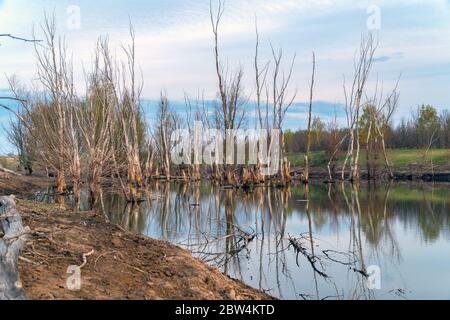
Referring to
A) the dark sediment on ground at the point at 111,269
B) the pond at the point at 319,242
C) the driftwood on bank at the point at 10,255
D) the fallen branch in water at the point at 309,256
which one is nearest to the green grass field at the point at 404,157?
the pond at the point at 319,242

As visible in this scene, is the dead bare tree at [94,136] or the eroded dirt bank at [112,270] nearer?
the eroded dirt bank at [112,270]

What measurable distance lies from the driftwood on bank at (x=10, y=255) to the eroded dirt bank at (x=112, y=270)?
11cm

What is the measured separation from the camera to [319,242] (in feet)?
31.6

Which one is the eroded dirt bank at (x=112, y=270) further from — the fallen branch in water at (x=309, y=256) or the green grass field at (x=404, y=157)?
the green grass field at (x=404, y=157)

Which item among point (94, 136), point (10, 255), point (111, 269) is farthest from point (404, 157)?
point (10, 255)

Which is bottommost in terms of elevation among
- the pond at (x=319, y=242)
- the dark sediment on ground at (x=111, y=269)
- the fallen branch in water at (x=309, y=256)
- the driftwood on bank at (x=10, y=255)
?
the pond at (x=319, y=242)

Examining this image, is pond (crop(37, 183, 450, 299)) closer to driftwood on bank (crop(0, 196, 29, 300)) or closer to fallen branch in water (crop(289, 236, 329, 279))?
fallen branch in water (crop(289, 236, 329, 279))

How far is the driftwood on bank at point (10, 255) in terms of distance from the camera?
3762mm

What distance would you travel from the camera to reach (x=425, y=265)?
25.3 feet

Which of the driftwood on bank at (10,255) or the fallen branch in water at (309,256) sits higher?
the driftwood on bank at (10,255)

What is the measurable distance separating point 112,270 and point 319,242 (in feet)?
18.5

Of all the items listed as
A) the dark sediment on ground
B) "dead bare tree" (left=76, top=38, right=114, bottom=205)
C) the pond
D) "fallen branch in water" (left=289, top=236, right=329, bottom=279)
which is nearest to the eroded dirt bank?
the dark sediment on ground

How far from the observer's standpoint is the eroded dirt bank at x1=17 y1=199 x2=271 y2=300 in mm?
4348
